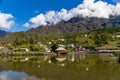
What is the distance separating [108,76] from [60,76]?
474cm

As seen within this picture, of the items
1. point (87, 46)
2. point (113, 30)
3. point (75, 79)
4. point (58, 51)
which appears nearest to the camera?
point (75, 79)

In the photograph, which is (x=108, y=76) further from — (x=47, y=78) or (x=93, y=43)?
(x=93, y=43)

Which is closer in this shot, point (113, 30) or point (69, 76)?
point (69, 76)

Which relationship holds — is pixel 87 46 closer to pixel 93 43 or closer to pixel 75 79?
pixel 93 43

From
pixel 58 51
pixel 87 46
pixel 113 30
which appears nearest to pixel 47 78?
pixel 58 51

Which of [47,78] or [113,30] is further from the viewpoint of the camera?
[113,30]

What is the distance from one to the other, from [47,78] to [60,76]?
1500mm

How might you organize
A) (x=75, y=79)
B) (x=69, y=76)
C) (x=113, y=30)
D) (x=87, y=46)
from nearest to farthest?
(x=75, y=79)
(x=69, y=76)
(x=87, y=46)
(x=113, y=30)

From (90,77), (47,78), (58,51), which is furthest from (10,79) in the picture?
(58,51)

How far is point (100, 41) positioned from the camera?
4488 inches

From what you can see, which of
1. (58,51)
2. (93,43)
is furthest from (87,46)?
(58,51)

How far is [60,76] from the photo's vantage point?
91.4 feet

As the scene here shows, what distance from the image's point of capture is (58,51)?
81.5 metres

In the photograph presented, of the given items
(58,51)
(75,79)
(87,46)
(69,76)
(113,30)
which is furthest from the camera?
(113,30)
